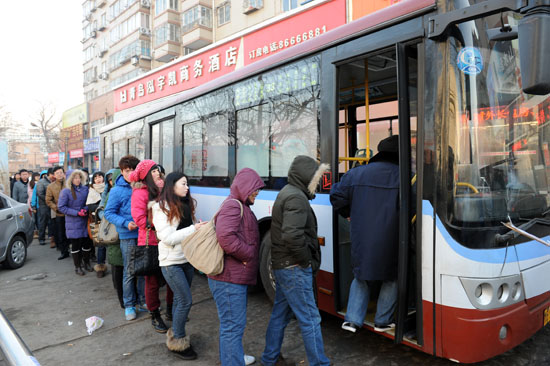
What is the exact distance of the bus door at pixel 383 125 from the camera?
10.2 ft

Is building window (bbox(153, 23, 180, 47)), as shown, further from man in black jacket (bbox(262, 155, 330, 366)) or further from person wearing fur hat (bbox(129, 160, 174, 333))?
man in black jacket (bbox(262, 155, 330, 366))

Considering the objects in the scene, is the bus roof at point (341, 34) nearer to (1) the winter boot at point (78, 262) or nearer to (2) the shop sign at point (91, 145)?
(1) the winter boot at point (78, 262)

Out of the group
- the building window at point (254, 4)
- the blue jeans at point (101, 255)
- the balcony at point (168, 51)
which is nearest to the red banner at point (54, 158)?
the balcony at point (168, 51)

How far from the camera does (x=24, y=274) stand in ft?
23.1

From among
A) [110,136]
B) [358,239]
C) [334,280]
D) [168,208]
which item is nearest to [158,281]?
[168,208]

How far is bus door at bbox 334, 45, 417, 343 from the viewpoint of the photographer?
3.10 metres

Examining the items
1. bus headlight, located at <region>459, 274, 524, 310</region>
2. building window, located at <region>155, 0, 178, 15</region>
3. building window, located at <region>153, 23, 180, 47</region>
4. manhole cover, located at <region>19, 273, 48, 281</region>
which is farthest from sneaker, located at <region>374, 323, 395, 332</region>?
building window, located at <region>155, 0, 178, 15</region>

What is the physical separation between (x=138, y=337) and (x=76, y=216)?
3.38m

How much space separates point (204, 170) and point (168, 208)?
2.64 metres

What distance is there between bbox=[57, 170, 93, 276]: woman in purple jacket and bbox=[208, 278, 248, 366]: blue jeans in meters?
4.76

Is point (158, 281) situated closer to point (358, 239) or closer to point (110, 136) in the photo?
point (358, 239)

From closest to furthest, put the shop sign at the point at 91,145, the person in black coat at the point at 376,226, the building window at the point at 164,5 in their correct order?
the person in black coat at the point at 376,226 → the building window at the point at 164,5 → the shop sign at the point at 91,145

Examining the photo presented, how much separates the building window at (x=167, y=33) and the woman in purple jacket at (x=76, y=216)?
28.9 m

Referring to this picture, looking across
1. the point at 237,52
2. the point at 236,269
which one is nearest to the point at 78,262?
the point at 236,269
